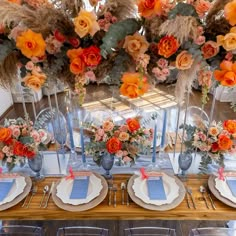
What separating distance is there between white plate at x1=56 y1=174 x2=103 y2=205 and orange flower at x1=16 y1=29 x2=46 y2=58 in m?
0.68

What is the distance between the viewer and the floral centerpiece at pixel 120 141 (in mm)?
1352

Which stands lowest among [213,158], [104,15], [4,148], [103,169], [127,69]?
[103,169]

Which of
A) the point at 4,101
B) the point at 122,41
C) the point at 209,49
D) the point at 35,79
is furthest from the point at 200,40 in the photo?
the point at 4,101

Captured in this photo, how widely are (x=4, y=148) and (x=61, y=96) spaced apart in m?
3.46

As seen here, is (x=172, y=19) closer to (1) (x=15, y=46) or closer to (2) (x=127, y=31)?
(2) (x=127, y=31)

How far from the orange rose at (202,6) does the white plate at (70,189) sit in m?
0.92

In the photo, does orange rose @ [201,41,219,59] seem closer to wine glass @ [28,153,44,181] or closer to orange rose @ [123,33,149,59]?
orange rose @ [123,33,149,59]

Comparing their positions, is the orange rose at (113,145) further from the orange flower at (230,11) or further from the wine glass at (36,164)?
the orange flower at (230,11)

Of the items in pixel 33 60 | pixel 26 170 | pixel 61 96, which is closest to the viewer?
pixel 33 60

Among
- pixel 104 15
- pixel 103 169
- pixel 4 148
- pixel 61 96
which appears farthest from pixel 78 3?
pixel 61 96

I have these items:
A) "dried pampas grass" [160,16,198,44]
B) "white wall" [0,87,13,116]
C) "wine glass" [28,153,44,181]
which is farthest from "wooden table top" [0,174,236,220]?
"white wall" [0,87,13,116]

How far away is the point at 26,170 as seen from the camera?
4.94 feet

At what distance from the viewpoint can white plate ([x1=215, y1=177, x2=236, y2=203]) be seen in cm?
127

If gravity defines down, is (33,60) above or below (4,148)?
above
